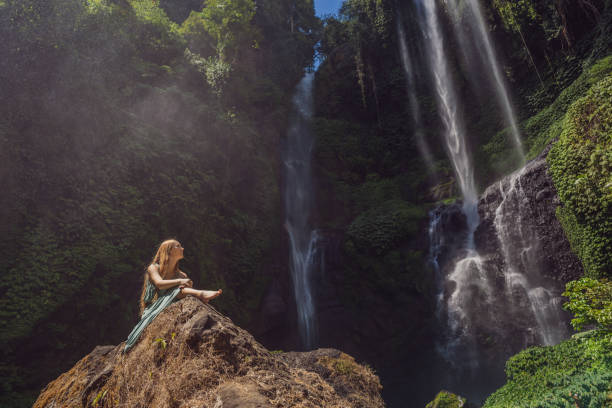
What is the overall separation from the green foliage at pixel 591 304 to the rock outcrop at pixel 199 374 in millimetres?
4914

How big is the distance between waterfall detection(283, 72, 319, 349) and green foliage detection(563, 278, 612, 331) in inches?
398

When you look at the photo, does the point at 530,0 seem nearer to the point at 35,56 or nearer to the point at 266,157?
the point at 266,157

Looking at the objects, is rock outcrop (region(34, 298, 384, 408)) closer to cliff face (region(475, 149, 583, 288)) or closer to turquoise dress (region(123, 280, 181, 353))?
turquoise dress (region(123, 280, 181, 353))

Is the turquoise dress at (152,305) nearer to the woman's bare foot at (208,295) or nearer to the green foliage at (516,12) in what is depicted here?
the woman's bare foot at (208,295)

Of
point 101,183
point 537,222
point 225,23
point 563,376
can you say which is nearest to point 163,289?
point 101,183

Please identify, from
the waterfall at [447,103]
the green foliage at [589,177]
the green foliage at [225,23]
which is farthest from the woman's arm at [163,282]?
the green foliage at [225,23]

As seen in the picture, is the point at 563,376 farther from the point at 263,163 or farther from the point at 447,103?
the point at 447,103

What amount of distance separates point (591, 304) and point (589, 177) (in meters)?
3.65

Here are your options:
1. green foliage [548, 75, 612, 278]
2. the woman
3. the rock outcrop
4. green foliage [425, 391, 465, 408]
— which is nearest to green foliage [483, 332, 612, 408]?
green foliage [425, 391, 465, 408]

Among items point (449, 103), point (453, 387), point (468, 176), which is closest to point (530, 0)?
point (449, 103)

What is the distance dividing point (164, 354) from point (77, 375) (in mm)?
2308

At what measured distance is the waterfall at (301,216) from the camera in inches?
534

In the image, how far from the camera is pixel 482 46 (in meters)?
16.4

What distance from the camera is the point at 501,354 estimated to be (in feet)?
33.9
